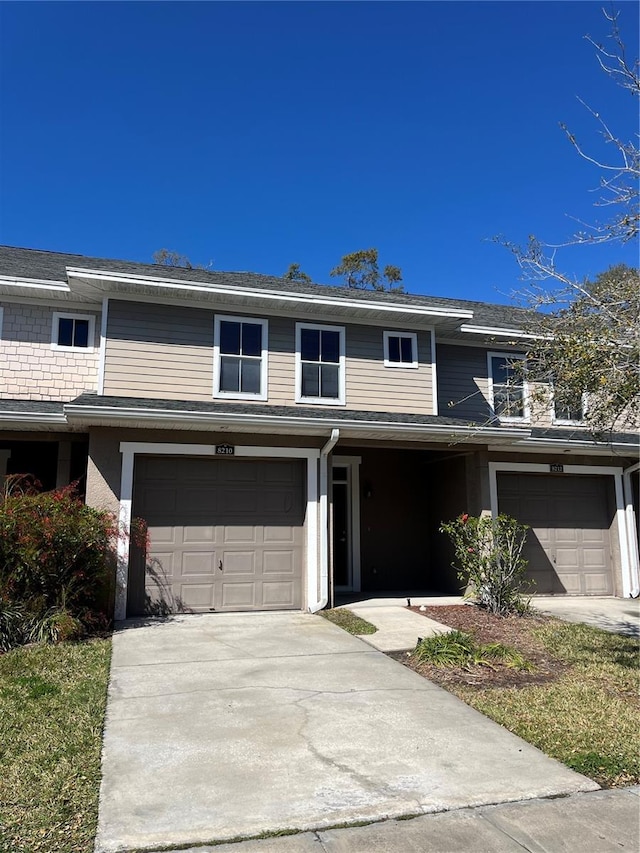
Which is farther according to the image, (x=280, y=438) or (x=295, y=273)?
(x=295, y=273)

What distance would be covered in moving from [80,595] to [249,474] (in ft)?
11.2

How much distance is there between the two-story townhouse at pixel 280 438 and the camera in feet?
32.1

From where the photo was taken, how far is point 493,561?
403 inches

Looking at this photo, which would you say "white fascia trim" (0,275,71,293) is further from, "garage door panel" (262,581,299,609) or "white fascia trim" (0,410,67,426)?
"garage door panel" (262,581,299,609)

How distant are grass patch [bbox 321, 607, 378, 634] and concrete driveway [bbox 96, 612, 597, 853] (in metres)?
1.53

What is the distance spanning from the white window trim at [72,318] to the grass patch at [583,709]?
875 cm

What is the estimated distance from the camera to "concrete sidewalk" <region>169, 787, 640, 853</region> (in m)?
3.10

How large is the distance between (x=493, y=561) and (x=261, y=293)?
6.22m

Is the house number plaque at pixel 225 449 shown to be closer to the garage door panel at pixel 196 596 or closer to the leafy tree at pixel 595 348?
the garage door panel at pixel 196 596

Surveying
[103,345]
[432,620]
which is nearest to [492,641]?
[432,620]

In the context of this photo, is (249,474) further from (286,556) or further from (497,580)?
(497,580)

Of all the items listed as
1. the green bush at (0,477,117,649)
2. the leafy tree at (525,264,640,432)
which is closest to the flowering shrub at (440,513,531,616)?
the leafy tree at (525,264,640,432)

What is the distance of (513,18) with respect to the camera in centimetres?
911

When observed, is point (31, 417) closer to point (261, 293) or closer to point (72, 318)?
point (72, 318)
